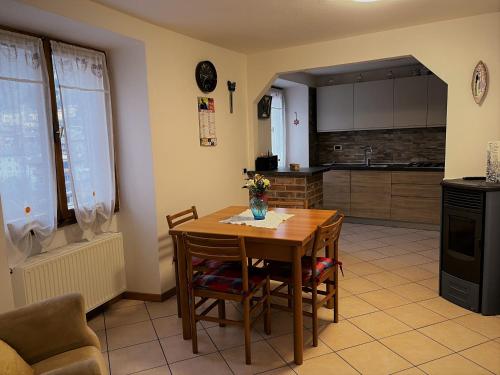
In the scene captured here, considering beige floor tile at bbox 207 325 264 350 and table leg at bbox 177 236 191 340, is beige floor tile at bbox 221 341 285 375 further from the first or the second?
table leg at bbox 177 236 191 340

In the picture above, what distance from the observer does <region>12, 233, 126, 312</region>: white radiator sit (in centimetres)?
238

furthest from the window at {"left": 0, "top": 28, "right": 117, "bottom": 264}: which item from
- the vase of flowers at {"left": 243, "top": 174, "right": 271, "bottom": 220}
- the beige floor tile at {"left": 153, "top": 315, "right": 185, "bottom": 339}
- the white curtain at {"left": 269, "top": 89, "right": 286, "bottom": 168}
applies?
the white curtain at {"left": 269, "top": 89, "right": 286, "bottom": 168}

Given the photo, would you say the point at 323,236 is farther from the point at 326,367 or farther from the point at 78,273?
the point at 78,273

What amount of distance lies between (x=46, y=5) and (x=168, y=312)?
2354 mm

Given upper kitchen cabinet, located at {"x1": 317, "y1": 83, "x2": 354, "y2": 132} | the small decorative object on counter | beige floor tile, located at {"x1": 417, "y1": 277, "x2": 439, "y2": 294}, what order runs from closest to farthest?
the small decorative object on counter, beige floor tile, located at {"x1": 417, "y1": 277, "x2": 439, "y2": 294}, upper kitchen cabinet, located at {"x1": 317, "y1": 83, "x2": 354, "y2": 132}

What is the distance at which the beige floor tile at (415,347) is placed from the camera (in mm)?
2318

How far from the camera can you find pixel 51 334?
179cm

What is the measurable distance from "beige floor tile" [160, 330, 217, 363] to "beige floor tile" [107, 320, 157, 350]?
147 millimetres

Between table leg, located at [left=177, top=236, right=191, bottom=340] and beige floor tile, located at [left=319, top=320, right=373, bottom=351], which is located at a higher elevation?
table leg, located at [left=177, top=236, right=191, bottom=340]

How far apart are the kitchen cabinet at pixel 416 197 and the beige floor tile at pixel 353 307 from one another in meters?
2.64

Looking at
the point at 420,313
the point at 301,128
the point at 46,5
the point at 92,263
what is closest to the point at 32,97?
the point at 46,5

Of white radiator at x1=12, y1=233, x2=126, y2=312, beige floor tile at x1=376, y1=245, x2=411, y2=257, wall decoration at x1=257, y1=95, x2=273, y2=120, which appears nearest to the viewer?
white radiator at x1=12, y1=233, x2=126, y2=312

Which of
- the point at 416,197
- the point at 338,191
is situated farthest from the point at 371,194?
the point at 416,197

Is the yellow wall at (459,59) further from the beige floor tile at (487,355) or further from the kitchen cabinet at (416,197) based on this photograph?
the kitchen cabinet at (416,197)
